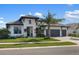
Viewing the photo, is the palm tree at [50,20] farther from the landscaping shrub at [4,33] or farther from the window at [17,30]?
the landscaping shrub at [4,33]

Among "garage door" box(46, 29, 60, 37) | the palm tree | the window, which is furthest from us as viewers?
the window

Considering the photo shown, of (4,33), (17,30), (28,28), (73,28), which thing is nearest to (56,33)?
(73,28)

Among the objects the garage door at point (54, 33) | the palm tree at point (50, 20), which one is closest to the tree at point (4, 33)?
the palm tree at point (50, 20)

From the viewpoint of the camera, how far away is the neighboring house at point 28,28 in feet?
68.8

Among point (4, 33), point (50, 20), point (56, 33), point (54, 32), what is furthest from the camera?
point (56, 33)

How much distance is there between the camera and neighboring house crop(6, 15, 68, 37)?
2097cm

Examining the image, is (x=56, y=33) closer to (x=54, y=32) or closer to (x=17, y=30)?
(x=54, y=32)

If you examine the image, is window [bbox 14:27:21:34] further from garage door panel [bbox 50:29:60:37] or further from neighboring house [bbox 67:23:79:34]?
neighboring house [bbox 67:23:79:34]

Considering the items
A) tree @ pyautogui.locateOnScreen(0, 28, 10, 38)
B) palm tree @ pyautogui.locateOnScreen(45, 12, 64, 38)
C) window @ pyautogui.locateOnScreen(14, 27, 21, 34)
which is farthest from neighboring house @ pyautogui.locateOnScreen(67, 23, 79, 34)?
tree @ pyautogui.locateOnScreen(0, 28, 10, 38)

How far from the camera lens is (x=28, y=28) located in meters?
22.1

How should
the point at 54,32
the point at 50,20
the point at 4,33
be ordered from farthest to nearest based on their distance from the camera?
the point at 54,32 → the point at 50,20 → the point at 4,33
